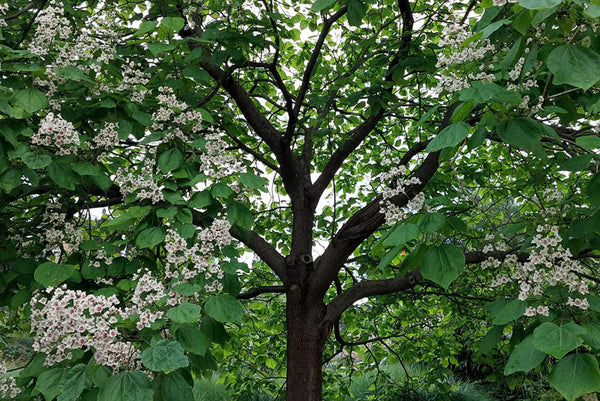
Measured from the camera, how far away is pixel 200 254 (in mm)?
1938

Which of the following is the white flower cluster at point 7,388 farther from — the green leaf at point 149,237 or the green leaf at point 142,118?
the green leaf at point 142,118

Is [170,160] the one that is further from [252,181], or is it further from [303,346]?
[303,346]

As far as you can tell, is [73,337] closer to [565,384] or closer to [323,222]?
A: [565,384]

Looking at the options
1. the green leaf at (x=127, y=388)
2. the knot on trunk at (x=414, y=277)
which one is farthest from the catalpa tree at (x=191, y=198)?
the knot on trunk at (x=414, y=277)

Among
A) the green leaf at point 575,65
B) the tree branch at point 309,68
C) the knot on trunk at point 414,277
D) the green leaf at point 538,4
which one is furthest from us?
the tree branch at point 309,68

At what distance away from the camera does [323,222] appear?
406 cm

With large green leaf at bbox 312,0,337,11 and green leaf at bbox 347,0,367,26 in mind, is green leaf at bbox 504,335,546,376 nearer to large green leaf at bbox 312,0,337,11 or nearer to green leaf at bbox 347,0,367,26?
large green leaf at bbox 312,0,337,11

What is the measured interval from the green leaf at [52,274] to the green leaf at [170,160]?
1.71 feet

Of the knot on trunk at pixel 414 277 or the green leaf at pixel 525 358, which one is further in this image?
the knot on trunk at pixel 414 277

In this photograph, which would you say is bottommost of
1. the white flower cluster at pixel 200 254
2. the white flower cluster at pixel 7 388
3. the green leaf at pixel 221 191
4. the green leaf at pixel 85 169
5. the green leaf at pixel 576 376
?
the white flower cluster at pixel 7 388

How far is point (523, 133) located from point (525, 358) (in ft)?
2.22

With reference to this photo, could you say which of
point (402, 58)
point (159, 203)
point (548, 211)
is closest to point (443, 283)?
point (548, 211)

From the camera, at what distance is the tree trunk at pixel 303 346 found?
3.23m

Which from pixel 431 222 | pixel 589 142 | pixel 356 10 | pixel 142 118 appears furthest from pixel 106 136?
pixel 589 142
